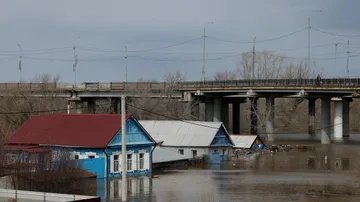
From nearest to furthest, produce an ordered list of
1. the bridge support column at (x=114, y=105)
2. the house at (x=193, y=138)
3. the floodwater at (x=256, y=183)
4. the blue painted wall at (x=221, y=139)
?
the floodwater at (x=256, y=183) < the house at (x=193, y=138) < the blue painted wall at (x=221, y=139) < the bridge support column at (x=114, y=105)

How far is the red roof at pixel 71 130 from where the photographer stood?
137 feet

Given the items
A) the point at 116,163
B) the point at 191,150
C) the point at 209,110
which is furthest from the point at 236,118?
the point at 116,163

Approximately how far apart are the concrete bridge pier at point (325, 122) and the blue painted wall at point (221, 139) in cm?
2485

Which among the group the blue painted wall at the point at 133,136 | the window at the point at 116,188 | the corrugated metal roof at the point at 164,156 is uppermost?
the blue painted wall at the point at 133,136

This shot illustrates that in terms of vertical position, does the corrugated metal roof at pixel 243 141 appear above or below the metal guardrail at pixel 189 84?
below

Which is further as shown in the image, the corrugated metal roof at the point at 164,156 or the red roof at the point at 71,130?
the corrugated metal roof at the point at 164,156

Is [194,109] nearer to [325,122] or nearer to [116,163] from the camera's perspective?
[325,122]

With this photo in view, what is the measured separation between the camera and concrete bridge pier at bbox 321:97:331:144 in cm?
8262

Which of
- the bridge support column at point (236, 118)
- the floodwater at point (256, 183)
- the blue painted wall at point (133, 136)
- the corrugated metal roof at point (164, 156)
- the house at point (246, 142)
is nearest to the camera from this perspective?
the floodwater at point (256, 183)

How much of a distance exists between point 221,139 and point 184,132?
3.80m

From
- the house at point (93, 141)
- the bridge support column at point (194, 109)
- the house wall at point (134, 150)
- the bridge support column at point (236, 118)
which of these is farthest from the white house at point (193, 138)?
the bridge support column at point (236, 118)

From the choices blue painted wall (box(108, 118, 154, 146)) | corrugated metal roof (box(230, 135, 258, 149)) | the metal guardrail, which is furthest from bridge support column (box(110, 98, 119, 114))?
blue painted wall (box(108, 118, 154, 146))

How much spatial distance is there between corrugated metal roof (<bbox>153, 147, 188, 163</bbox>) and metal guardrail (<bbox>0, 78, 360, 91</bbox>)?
31.4 m

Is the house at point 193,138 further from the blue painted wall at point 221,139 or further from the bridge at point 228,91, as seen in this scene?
the bridge at point 228,91
